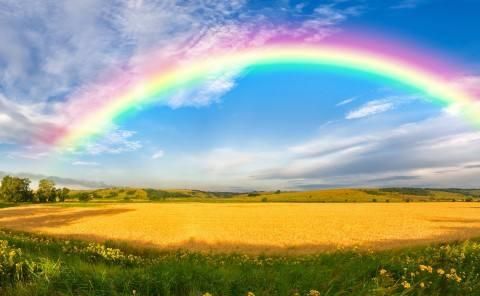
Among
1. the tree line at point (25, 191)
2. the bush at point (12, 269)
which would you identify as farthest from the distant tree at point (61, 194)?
the bush at point (12, 269)

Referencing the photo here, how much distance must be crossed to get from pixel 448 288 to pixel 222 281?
3.77 metres

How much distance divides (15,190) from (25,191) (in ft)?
13.1

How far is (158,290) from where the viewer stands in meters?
6.30

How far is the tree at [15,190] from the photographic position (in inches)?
6097

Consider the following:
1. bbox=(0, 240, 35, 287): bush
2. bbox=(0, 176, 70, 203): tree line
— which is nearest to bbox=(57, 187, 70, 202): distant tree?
bbox=(0, 176, 70, 203): tree line

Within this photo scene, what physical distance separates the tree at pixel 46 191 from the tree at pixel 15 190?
383 cm

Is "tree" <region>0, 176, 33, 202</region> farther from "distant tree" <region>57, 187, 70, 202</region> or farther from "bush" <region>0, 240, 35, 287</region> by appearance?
"bush" <region>0, 240, 35, 287</region>

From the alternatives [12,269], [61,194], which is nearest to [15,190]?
[61,194]

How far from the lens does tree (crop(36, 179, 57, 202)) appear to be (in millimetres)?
160500

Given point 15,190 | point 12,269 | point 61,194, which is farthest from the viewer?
point 61,194

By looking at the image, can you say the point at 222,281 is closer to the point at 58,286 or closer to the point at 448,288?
the point at 58,286

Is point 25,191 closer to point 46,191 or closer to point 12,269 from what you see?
point 46,191

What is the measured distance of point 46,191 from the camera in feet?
530

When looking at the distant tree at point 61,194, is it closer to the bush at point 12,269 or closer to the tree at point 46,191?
the tree at point 46,191
